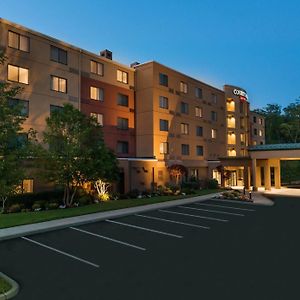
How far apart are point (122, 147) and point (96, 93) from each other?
24.6ft

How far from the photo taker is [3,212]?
2080cm

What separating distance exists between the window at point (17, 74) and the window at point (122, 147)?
13.4 metres

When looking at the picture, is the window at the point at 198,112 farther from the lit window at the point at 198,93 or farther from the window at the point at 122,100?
the window at the point at 122,100

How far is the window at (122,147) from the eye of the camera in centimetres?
3680

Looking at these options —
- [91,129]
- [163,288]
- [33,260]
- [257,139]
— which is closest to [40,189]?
[91,129]

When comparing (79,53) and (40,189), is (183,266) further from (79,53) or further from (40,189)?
(79,53)

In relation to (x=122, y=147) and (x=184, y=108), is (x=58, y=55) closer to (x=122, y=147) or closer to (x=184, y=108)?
(x=122, y=147)

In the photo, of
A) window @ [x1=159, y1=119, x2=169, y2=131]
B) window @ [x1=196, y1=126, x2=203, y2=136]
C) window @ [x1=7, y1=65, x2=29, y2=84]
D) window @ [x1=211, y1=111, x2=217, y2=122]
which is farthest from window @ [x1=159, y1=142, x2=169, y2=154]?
window @ [x1=7, y1=65, x2=29, y2=84]

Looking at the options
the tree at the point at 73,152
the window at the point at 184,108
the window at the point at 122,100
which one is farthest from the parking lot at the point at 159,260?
the window at the point at 184,108

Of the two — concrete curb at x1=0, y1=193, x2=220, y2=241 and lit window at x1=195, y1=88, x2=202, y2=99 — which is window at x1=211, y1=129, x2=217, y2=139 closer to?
lit window at x1=195, y1=88, x2=202, y2=99

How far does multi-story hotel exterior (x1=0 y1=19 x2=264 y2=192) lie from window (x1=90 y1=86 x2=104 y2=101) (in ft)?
0.37

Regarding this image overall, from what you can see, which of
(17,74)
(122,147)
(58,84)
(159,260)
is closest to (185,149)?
(122,147)

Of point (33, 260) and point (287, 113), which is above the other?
point (287, 113)

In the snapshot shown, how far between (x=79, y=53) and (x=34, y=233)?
2291cm
